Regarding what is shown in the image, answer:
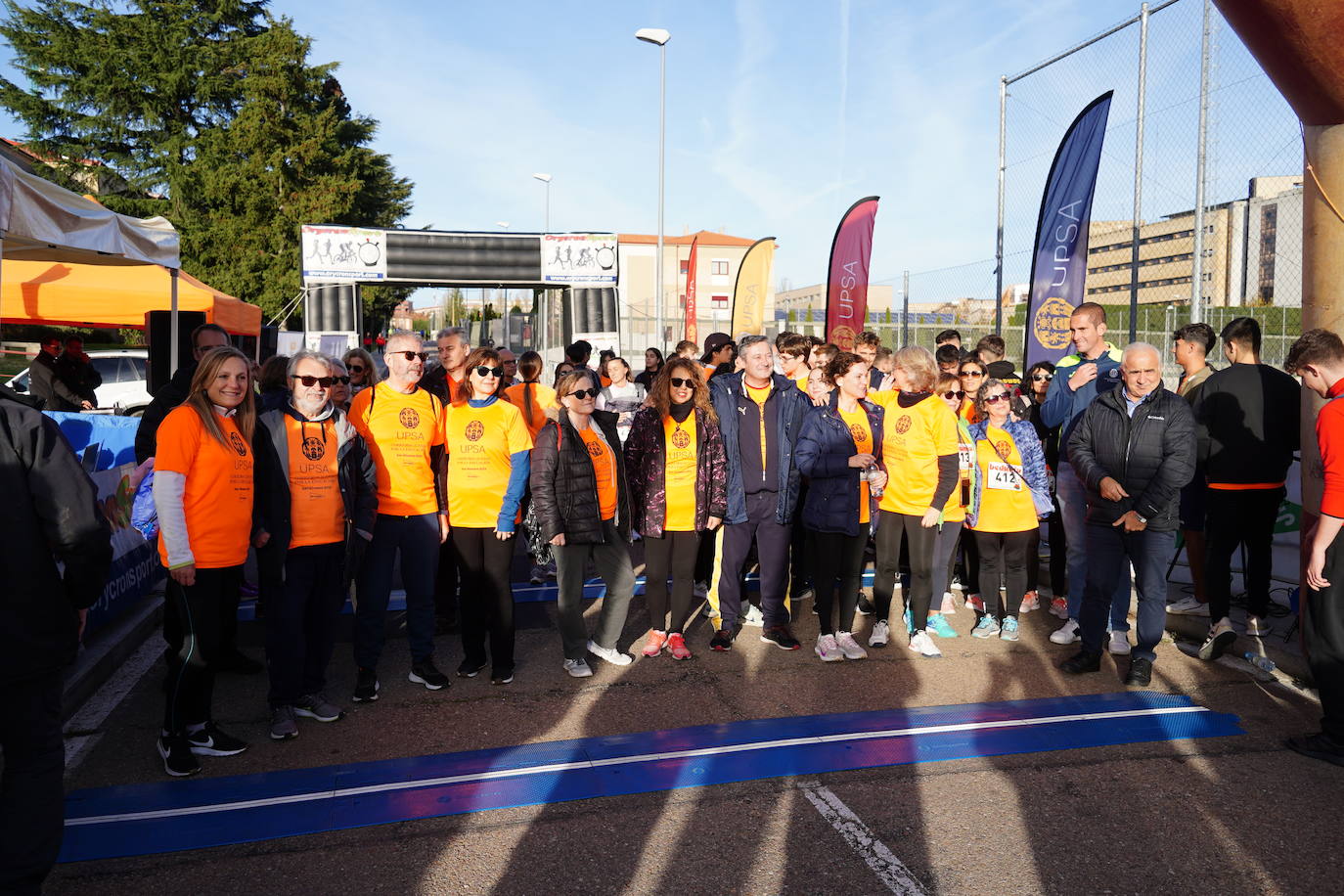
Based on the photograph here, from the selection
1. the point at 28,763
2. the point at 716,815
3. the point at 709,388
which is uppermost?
the point at 709,388

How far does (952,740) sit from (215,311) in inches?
502

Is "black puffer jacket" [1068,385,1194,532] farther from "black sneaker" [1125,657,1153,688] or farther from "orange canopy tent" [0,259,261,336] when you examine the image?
"orange canopy tent" [0,259,261,336]

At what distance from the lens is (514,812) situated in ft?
12.6

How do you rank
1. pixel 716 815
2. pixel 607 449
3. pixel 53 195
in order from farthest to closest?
pixel 53 195 → pixel 607 449 → pixel 716 815

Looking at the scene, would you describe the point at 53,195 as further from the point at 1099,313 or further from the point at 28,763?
the point at 1099,313

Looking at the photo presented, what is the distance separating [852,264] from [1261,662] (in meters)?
9.31

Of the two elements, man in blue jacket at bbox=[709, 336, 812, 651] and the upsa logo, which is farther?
the upsa logo

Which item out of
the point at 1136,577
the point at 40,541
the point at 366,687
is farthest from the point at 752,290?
the point at 40,541

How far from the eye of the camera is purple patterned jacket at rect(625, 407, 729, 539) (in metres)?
5.87

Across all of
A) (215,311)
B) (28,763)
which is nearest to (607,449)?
(28,763)

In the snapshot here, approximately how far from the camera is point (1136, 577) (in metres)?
5.46

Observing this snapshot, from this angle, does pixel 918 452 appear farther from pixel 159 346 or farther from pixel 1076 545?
pixel 159 346

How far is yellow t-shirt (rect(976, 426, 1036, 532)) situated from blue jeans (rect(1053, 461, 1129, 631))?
Answer: 39cm

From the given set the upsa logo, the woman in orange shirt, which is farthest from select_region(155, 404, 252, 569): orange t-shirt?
the upsa logo
